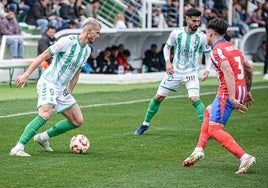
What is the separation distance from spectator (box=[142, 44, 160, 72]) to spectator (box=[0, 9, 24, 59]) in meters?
5.33

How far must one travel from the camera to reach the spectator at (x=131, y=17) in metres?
34.3

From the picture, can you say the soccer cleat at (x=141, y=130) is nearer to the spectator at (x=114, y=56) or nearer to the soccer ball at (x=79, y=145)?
the soccer ball at (x=79, y=145)

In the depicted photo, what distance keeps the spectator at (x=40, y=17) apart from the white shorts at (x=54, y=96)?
17999 mm

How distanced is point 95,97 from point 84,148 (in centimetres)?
1001

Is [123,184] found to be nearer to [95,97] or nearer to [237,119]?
[237,119]

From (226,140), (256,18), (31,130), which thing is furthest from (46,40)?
(226,140)

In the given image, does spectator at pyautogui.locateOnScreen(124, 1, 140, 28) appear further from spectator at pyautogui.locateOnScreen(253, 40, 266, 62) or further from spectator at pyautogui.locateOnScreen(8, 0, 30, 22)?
spectator at pyautogui.locateOnScreen(253, 40, 266, 62)

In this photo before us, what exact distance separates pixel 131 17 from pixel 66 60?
70.1 feet

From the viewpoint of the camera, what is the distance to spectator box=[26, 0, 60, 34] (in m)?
31.5

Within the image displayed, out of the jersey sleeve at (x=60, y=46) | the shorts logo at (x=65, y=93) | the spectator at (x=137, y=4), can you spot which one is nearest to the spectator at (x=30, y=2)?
the spectator at (x=137, y=4)

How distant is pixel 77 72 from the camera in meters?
13.5

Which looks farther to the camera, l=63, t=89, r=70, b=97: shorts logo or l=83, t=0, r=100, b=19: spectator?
l=83, t=0, r=100, b=19: spectator

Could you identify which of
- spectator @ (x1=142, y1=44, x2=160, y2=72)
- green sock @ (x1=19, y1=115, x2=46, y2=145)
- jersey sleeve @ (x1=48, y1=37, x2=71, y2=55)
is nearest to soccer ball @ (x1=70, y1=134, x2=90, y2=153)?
green sock @ (x1=19, y1=115, x2=46, y2=145)

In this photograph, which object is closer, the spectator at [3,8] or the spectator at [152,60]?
the spectator at [3,8]
